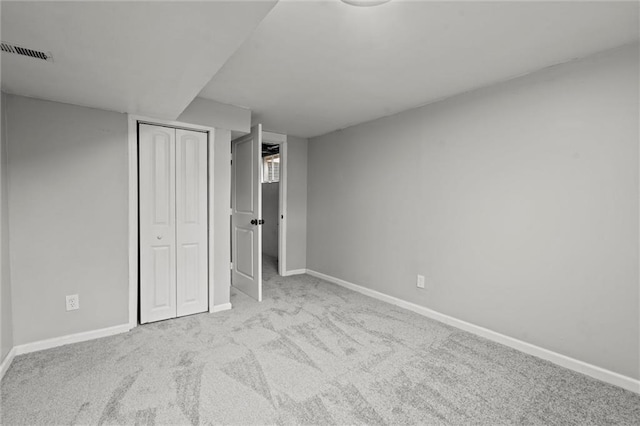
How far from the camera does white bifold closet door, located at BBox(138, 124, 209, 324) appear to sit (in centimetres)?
290

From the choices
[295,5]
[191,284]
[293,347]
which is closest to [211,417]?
[293,347]

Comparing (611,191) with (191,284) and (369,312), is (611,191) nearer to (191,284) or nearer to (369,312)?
(369,312)

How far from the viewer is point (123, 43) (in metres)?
1.46

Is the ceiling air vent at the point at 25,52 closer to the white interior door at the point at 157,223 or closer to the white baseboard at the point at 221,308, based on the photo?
the white interior door at the point at 157,223

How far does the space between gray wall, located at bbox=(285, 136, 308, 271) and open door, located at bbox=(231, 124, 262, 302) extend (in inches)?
37.7

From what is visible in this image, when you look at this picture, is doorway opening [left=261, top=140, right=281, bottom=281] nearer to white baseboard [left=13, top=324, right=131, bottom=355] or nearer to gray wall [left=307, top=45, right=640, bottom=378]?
gray wall [left=307, top=45, right=640, bottom=378]

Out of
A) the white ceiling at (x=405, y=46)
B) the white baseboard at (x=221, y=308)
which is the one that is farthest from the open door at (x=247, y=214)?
the white ceiling at (x=405, y=46)

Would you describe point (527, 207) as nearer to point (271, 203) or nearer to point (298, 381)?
point (298, 381)

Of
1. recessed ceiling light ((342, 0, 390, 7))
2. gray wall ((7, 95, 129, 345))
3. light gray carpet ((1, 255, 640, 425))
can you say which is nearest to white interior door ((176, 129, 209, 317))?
light gray carpet ((1, 255, 640, 425))

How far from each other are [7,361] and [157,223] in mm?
1385

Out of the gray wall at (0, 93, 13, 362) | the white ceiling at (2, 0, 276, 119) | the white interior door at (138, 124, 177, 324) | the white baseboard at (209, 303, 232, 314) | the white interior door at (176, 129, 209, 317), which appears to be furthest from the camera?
the white baseboard at (209, 303, 232, 314)

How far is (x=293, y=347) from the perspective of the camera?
2.49 meters

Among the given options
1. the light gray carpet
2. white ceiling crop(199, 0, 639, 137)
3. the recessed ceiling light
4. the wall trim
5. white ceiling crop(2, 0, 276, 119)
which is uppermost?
white ceiling crop(199, 0, 639, 137)

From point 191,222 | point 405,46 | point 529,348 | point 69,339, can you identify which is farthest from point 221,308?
point 405,46
